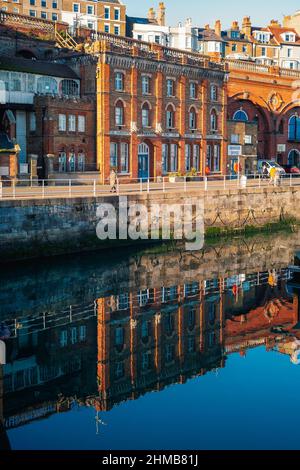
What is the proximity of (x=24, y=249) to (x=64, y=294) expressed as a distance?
5427 mm

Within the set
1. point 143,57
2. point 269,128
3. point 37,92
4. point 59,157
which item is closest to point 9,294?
point 59,157

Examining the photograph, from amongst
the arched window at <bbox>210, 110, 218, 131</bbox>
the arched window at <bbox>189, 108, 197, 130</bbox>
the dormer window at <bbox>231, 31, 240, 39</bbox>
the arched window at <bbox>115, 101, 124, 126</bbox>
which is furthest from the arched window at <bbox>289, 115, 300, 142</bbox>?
the arched window at <bbox>115, 101, 124, 126</bbox>

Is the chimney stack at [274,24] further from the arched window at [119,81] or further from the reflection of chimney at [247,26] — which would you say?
the arched window at [119,81]

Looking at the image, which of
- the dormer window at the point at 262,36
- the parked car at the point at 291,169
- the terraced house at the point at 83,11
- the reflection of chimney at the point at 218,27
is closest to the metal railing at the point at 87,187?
the parked car at the point at 291,169

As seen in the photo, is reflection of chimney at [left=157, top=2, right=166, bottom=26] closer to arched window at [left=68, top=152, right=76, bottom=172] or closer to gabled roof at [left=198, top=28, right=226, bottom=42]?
gabled roof at [left=198, top=28, right=226, bottom=42]

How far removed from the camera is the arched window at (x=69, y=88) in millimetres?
49375

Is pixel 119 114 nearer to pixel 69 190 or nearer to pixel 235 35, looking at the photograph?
pixel 69 190

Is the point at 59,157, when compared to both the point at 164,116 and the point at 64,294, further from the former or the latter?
the point at 64,294

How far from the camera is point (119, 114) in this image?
5028cm

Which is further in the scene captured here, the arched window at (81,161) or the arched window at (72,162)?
the arched window at (81,161)

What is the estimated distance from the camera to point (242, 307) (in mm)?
27297

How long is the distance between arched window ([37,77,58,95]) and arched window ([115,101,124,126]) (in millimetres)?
4823

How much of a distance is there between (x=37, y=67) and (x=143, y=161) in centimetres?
1107

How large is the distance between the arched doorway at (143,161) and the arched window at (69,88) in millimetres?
6887
